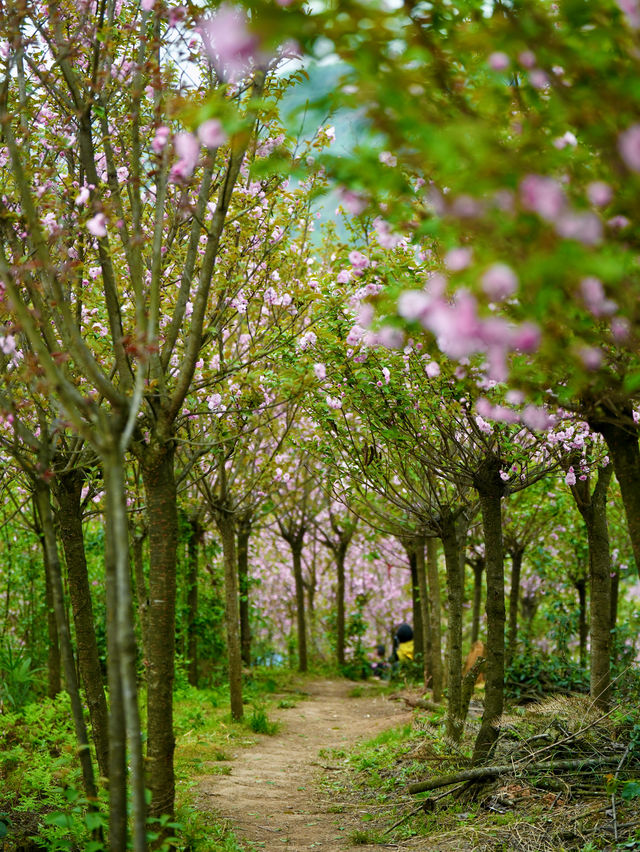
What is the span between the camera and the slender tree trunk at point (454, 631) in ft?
24.7

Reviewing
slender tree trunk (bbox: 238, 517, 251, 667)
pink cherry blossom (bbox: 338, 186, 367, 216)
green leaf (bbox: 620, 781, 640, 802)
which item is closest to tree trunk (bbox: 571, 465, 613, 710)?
green leaf (bbox: 620, 781, 640, 802)

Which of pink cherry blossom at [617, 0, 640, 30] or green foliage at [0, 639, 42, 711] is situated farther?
green foliage at [0, 639, 42, 711]

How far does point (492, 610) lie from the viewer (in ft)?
20.6

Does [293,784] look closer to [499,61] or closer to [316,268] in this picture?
[316,268]

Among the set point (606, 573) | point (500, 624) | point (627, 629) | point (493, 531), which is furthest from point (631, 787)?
point (627, 629)

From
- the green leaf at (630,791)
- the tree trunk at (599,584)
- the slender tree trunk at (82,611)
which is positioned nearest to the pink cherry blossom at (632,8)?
the green leaf at (630,791)

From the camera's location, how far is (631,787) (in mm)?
4688

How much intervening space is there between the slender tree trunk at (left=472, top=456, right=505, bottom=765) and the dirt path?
1295 mm

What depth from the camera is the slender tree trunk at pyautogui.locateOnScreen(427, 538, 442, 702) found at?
10.6m

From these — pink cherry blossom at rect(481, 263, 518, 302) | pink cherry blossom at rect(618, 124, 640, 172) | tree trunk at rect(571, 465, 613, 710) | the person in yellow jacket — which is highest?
pink cherry blossom at rect(618, 124, 640, 172)

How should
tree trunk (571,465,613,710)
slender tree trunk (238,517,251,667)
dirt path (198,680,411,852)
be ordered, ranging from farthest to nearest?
1. slender tree trunk (238,517,251,667)
2. tree trunk (571,465,613,710)
3. dirt path (198,680,411,852)

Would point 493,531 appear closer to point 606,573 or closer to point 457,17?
point 606,573

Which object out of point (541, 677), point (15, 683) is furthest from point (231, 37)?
point (541, 677)

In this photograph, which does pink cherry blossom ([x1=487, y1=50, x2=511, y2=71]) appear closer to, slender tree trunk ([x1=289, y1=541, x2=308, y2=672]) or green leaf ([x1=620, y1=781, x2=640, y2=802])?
green leaf ([x1=620, y1=781, x2=640, y2=802])
